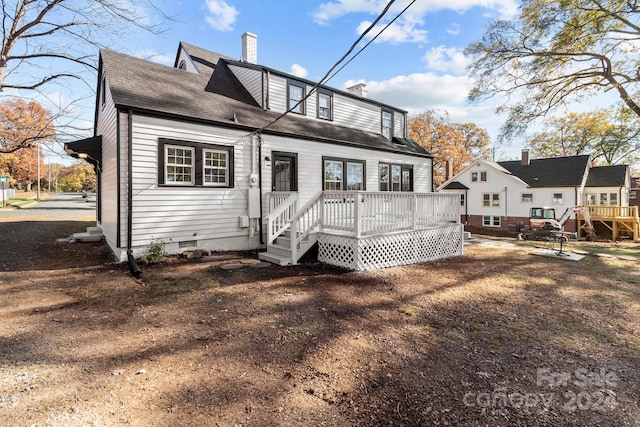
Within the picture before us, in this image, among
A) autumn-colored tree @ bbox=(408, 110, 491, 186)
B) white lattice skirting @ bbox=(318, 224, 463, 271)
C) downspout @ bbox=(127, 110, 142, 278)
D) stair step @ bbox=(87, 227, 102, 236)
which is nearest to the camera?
downspout @ bbox=(127, 110, 142, 278)

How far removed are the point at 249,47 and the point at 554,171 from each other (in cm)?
2918

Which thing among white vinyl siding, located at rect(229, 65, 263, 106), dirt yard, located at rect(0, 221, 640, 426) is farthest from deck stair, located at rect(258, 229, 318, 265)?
white vinyl siding, located at rect(229, 65, 263, 106)

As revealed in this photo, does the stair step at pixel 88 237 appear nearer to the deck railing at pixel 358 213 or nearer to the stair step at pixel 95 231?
the stair step at pixel 95 231

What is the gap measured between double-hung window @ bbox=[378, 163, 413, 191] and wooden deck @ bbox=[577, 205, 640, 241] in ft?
60.9

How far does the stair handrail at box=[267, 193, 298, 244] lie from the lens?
7.86m

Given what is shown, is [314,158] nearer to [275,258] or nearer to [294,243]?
[294,243]

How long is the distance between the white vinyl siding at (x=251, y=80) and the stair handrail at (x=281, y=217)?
4934 millimetres

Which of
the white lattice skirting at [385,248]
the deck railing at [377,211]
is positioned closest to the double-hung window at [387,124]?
the deck railing at [377,211]

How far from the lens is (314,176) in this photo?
11.0 meters

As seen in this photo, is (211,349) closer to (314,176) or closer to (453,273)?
(453,273)

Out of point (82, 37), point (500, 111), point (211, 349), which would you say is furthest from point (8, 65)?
point (500, 111)

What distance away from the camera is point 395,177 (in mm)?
13992

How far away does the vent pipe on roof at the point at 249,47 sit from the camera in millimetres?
13884

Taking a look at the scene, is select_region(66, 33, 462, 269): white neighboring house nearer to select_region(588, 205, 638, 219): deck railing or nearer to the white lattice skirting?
the white lattice skirting
